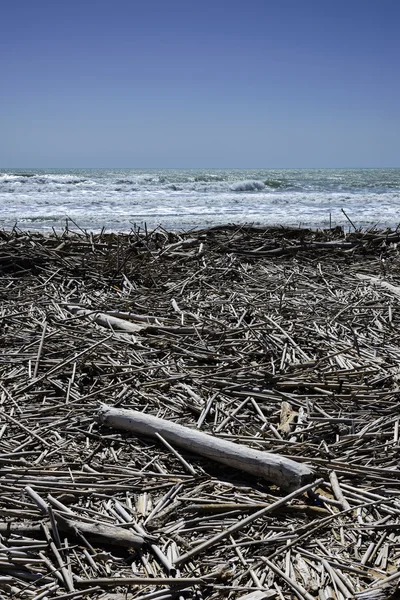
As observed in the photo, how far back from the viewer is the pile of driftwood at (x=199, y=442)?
6.72ft

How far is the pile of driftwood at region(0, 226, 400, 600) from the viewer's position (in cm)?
205

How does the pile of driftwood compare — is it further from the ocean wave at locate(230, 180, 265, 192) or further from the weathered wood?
the ocean wave at locate(230, 180, 265, 192)

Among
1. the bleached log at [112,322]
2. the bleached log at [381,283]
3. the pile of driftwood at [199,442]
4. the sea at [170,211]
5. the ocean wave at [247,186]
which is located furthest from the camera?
the ocean wave at [247,186]

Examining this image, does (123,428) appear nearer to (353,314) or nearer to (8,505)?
(8,505)

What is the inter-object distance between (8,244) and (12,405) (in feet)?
11.5

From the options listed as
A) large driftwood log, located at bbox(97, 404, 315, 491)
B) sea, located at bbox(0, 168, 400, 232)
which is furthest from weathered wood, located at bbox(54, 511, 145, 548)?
sea, located at bbox(0, 168, 400, 232)

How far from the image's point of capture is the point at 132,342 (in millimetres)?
4086

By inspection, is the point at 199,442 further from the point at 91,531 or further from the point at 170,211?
the point at 170,211

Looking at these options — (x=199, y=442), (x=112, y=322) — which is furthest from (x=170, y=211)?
(x=199, y=442)

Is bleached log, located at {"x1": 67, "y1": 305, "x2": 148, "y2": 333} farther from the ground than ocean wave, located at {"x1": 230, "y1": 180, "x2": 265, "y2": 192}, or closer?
closer

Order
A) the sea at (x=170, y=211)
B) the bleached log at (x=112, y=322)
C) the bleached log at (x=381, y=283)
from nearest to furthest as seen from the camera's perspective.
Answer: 1. the bleached log at (x=112, y=322)
2. the bleached log at (x=381, y=283)
3. the sea at (x=170, y=211)

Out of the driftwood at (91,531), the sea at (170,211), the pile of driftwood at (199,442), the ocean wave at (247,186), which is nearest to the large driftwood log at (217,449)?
the pile of driftwood at (199,442)

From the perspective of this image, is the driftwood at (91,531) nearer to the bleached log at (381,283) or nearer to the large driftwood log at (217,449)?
the large driftwood log at (217,449)

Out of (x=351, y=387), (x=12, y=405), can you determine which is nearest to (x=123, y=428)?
(x=12, y=405)
